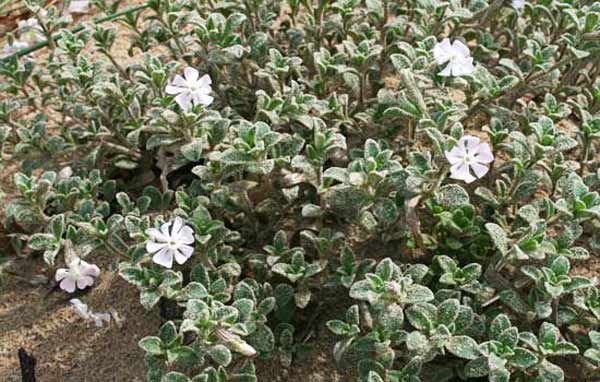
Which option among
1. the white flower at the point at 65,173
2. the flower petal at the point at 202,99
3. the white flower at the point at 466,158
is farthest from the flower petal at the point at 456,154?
the white flower at the point at 65,173

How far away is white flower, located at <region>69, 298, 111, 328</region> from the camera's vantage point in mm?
2371

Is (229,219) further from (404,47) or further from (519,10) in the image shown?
(519,10)

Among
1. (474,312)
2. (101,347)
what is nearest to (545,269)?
(474,312)

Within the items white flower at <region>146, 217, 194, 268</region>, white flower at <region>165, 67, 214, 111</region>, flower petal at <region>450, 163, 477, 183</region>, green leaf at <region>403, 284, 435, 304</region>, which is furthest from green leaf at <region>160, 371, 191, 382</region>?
flower petal at <region>450, 163, 477, 183</region>

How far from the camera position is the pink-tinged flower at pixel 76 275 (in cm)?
225

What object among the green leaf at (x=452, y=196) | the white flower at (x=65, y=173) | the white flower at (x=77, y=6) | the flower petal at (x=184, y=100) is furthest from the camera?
the white flower at (x=77, y=6)

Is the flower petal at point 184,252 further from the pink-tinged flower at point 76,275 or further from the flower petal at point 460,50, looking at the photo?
the flower petal at point 460,50

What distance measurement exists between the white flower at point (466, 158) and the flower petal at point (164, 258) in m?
0.72

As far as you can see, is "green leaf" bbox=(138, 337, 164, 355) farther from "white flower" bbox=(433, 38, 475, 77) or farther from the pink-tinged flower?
"white flower" bbox=(433, 38, 475, 77)

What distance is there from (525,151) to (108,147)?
124cm

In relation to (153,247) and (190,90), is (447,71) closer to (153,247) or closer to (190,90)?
(190,90)

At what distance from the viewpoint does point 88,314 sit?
2398 millimetres

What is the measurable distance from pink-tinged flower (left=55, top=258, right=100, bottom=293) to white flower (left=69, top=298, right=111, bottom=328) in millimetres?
82

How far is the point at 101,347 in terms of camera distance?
2375mm
